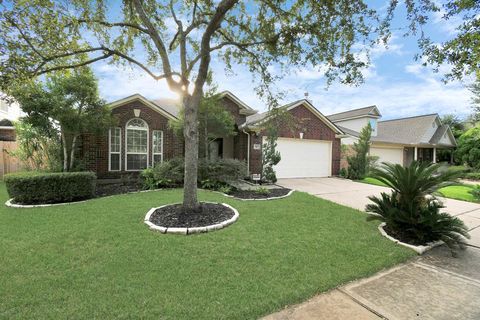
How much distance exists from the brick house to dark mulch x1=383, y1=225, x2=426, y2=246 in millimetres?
4671

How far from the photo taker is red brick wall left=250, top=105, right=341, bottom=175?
12.3m

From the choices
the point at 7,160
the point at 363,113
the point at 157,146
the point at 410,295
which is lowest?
the point at 410,295

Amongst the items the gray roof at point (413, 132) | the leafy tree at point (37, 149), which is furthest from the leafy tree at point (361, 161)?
the leafy tree at point (37, 149)

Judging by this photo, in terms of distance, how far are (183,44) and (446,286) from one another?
6730 millimetres

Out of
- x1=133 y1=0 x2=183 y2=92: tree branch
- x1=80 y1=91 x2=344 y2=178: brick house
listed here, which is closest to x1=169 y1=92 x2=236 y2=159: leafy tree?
x1=80 y1=91 x2=344 y2=178: brick house

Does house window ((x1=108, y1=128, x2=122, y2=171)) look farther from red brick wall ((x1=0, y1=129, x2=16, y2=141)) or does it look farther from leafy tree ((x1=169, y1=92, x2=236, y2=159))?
red brick wall ((x1=0, y1=129, x2=16, y2=141))

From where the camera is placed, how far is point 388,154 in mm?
19781

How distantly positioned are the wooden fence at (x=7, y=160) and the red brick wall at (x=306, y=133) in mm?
12074

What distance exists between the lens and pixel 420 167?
4637 millimetres

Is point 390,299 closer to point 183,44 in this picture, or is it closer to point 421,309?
point 421,309

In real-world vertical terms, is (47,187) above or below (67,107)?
below

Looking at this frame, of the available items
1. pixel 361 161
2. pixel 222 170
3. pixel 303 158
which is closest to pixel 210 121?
pixel 222 170

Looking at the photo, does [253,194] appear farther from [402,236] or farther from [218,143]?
[218,143]

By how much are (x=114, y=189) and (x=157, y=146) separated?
3.27 meters
